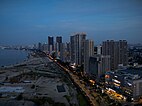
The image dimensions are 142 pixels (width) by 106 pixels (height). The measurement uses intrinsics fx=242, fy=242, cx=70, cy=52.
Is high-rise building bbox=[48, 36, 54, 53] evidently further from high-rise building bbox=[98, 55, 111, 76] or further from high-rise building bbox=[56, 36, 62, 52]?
high-rise building bbox=[98, 55, 111, 76]

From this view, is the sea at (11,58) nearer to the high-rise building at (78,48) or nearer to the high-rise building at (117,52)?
the high-rise building at (78,48)

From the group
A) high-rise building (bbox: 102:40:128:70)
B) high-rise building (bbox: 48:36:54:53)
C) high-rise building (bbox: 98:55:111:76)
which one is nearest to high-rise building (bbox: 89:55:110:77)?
high-rise building (bbox: 98:55:111:76)

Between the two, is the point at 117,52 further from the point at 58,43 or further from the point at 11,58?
the point at 11,58

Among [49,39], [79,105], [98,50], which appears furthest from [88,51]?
[49,39]

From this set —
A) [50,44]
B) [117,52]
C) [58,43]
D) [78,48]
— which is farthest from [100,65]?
[50,44]

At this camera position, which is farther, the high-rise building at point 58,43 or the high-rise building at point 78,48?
the high-rise building at point 58,43

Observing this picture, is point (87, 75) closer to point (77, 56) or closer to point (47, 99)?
point (77, 56)

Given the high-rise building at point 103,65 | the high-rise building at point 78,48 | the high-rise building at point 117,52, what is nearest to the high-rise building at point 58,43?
the high-rise building at point 78,48
